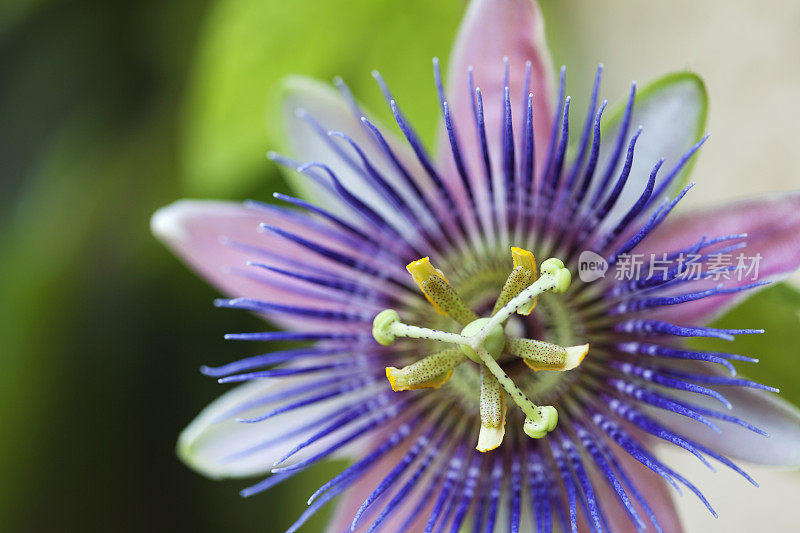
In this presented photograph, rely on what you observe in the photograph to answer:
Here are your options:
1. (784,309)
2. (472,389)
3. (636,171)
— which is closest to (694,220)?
(636,171)

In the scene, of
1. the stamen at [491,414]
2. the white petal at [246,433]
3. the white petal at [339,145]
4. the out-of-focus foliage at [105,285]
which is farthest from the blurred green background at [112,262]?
the stamen at [491,414]

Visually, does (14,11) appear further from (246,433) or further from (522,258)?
(522,258)

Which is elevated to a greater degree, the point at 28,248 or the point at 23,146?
the point at 23,146

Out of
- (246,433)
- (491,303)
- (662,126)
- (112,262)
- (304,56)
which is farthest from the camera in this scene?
(112,262)

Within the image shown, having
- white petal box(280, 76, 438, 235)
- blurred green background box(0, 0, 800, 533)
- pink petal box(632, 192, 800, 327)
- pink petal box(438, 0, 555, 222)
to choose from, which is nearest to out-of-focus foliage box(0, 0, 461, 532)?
blurred green background box(0, 0, 800, 533)

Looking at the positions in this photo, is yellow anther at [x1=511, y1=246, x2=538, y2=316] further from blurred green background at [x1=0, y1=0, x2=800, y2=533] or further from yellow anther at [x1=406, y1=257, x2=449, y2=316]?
blurred green background at [x1=0, y1=0, x2=800, y2=533]

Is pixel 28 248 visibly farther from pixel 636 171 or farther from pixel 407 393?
pixel 636 171

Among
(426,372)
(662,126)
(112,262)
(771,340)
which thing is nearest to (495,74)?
(662,126)
